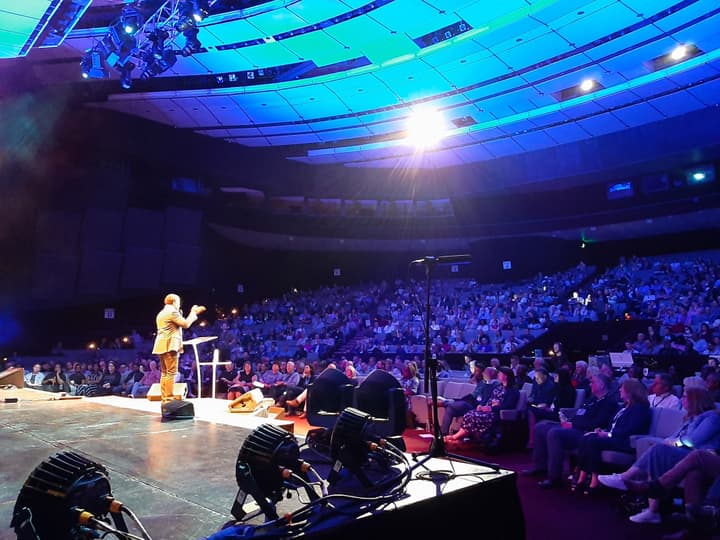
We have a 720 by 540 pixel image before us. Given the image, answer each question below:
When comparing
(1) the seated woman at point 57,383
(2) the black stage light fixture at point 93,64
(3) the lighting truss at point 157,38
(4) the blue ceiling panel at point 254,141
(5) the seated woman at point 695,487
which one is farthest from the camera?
(4) the blue ceiling panel at point 254,141

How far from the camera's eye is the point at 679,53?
36.3 ft

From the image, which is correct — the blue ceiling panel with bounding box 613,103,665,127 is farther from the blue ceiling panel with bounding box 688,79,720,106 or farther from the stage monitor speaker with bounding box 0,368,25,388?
the stage monitor speaker with bounding box 0,368,25,388

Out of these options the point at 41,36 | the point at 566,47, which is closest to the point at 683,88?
the point at 566,47

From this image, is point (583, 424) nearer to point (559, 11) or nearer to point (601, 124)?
point (559, 11)

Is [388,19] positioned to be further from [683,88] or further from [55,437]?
[55,437]

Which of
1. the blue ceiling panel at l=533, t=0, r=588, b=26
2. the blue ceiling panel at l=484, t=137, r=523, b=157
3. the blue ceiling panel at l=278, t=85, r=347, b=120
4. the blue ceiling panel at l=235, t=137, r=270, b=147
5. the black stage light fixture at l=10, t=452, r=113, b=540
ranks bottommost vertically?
the black stage light fixture at l=10, t=452, r=113, b=540

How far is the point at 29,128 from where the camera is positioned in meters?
13.3

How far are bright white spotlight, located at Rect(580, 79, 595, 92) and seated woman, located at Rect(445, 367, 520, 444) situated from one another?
30.3ft

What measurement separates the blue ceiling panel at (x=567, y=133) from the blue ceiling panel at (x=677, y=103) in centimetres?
211

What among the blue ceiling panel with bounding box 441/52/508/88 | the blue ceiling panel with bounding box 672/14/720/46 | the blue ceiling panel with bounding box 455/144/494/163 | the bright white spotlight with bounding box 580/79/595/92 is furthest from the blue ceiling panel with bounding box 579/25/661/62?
the blue ceiling panel with bounding box 455/144/494/163

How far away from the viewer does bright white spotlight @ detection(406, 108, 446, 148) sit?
14.2m

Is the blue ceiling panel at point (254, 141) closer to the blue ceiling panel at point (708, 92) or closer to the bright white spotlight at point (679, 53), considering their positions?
the bright white spotlight at point (679, 53)

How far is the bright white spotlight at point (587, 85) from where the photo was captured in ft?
40.7

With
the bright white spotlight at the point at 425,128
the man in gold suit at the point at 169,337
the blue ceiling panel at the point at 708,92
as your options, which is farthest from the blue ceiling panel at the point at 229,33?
the blue ceiling panel at the point at 708,92
